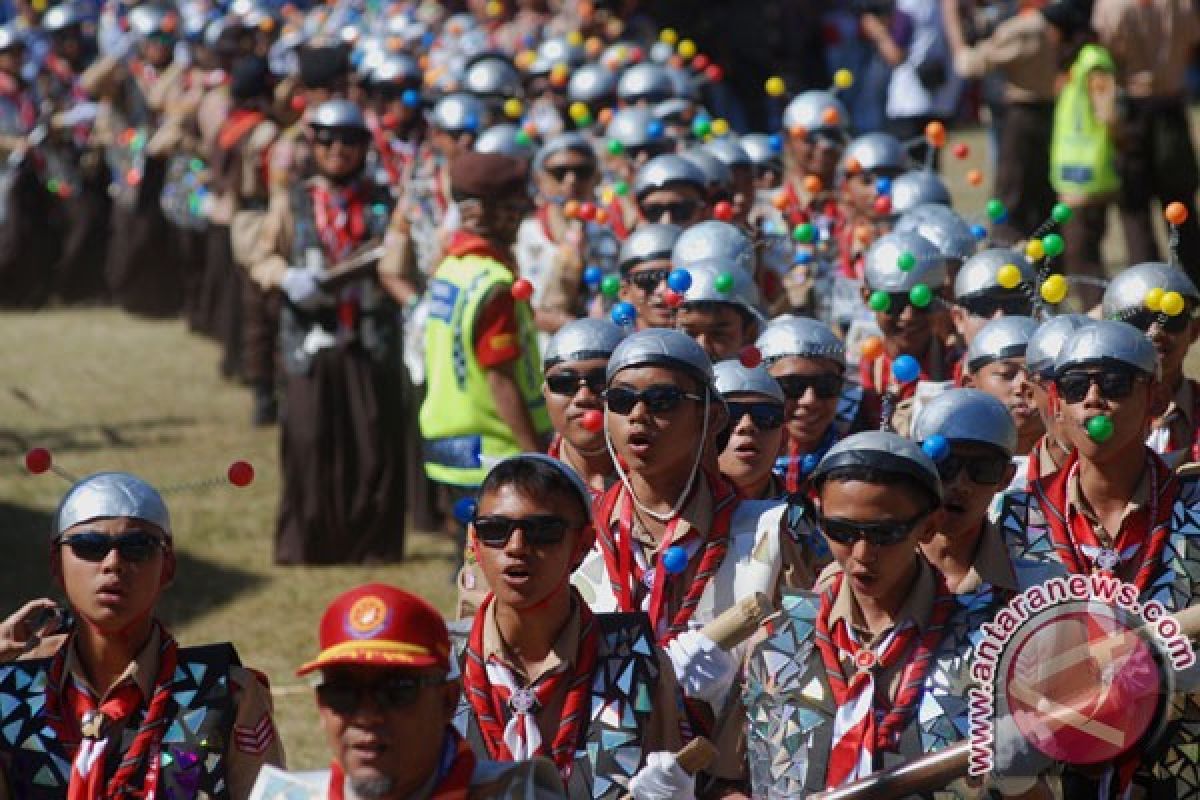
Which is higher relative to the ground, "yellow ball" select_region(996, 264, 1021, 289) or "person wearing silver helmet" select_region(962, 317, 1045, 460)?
"yellow ball" select_region(996, 264, 1021, 289)

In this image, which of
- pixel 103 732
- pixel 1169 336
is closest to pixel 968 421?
pixel 1169 336

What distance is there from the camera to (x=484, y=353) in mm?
9086

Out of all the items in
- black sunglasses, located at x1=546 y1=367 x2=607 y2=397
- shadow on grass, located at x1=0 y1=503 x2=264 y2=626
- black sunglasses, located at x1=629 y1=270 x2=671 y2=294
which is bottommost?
shadow on grass, located at x1=0 y1=503 x2=264 y2=626

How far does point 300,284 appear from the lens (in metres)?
10.6

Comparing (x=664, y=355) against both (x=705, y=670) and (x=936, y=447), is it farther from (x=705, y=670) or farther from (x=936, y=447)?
(x=705, y=670)

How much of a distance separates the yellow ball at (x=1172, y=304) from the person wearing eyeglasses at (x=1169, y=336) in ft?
0.14

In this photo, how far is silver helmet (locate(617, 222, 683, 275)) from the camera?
369 inches

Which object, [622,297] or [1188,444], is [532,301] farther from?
[1188,444]

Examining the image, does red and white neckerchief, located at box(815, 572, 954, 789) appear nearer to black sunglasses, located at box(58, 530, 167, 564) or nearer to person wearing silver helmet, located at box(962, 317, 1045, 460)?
black sunglasses, located at box(58, 530, 167, 564)

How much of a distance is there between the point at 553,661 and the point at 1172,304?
9.47ft

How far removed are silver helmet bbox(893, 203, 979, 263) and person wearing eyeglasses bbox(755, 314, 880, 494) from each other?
5.06ft

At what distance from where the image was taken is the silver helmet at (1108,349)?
21.0ft

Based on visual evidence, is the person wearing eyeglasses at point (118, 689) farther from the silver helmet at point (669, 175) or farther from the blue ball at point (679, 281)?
the silver helmet at point (669, 175)

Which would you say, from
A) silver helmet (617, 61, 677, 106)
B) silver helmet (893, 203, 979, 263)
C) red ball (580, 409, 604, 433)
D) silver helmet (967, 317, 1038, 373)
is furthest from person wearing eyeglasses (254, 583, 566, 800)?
silver helmet (617, 61, 677, 106)
